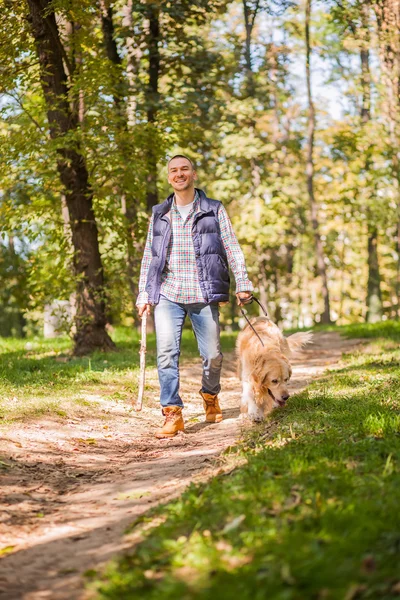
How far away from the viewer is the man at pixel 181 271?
727 centimetres

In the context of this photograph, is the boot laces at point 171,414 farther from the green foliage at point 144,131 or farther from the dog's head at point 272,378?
the green foliage at point 144,131

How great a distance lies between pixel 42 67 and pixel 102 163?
1.93 m

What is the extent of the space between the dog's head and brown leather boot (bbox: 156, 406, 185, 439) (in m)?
0.86

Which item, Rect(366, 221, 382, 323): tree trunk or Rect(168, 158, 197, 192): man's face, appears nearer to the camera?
Rect(168, 158, 197, 192): man's face

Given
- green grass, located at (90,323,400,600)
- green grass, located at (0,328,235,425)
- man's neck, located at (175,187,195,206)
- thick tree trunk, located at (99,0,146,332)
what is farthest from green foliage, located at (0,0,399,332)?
green grass, located at (90,323,400,600)

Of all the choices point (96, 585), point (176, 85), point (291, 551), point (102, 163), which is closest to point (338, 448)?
point (291, 551)

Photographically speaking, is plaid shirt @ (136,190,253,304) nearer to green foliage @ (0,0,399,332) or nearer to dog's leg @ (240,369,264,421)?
dog's leg @ (240,369,264,421)

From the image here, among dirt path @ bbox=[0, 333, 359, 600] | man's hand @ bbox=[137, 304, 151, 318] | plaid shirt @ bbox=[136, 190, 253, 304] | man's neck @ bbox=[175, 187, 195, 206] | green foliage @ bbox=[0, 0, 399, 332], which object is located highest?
green foliage @ bbox=[0, 0, 399, 332]

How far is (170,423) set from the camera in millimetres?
7305

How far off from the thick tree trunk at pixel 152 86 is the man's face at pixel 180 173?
6.51 meters

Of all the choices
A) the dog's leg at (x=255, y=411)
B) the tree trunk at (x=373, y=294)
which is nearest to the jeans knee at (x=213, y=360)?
the dog's leg at (x=255, y=411)

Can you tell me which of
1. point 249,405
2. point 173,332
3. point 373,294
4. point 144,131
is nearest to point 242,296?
point 173,332

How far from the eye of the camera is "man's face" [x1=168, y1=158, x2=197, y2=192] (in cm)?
720

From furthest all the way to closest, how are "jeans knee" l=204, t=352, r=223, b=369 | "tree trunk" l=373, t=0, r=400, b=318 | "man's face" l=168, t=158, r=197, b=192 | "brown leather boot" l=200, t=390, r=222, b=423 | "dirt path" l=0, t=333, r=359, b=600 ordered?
"tree trunk" l=373, t=0, r=400, b=318
"brown leather boot" l=200, t=390, r=222, b=423
"jeans knee" l=204, t=352, r=223, b=369
"man's face" l=168, t=158, r=197, b=192
"dirt path" l=0, t=333, r=359, b=600
